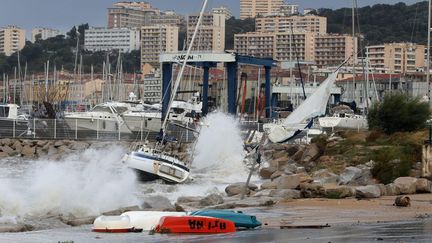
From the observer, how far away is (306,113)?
38.9 m

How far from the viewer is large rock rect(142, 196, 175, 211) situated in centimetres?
2686

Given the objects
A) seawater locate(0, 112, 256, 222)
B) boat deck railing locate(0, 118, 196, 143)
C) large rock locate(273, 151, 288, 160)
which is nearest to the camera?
seawater locate(0, 112, 256, 222)

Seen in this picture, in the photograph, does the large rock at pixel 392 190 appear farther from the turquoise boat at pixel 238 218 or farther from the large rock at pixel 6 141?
the large rock at pixel 6 141

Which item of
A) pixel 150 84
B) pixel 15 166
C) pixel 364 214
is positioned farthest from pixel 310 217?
pixel 150 84

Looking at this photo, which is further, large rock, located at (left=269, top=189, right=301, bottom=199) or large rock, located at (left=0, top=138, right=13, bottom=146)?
large rock, located at (left=0, top=138, right=13, bottom=146)

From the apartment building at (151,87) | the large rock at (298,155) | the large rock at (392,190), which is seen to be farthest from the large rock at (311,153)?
the apartment building at (151,87)

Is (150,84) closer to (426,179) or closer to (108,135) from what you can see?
(108,135)

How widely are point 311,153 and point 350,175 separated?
12194mm

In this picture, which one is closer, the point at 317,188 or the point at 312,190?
the point at 317,188

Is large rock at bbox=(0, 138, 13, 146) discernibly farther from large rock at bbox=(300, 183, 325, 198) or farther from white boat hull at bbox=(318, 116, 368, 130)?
large rock at bbox=(300, 183, 325, 198)

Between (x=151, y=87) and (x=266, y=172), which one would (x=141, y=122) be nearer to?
(x=266, y=172)

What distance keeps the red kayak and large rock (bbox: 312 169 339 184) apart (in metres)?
12.6

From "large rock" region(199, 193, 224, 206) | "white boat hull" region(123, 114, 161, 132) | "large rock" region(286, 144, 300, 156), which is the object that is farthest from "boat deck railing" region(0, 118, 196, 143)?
"large rock" region(199, 193, 224, 206)

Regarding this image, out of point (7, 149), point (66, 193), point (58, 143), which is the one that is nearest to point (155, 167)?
point (66, 193)
